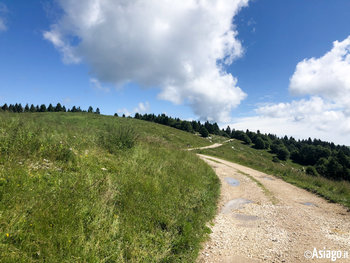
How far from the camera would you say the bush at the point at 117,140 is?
990 centimetres

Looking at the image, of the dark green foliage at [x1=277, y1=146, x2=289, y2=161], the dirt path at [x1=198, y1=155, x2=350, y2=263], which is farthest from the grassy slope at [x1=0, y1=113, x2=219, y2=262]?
the dark green foliage at [x1=277, y1=146, x2=289, y2=161]

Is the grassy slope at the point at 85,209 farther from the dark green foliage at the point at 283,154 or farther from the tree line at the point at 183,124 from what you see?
the dark green foliage at the point at 283,154

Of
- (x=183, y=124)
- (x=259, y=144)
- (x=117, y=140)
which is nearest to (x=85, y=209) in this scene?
(x=117, y=140)

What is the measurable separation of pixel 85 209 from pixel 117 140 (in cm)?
681

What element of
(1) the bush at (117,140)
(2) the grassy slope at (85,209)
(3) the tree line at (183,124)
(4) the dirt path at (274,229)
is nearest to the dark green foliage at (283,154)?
(3) the tree line at (183,124)

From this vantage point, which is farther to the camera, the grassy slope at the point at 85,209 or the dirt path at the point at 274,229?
the dirt path at the point at 274,229

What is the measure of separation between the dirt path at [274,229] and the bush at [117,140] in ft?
21.7

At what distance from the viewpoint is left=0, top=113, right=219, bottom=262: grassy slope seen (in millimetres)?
3191

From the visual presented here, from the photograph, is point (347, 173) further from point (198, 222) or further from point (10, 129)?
point (10, 129)

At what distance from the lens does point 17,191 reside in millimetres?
3881

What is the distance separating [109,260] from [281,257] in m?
4.57

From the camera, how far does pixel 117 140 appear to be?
10672mm

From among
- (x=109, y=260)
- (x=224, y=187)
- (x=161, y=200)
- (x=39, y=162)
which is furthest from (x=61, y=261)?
(x=224, y=187)

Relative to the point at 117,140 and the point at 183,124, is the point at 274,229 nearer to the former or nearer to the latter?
the point at 117,140
